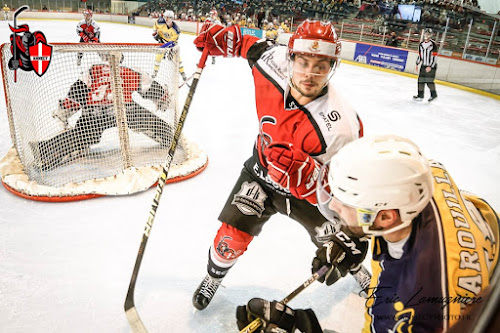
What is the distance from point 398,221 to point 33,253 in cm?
175

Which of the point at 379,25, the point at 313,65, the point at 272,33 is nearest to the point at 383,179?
the point at 313,65

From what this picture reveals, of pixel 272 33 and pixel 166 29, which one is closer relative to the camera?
pixel 166 29

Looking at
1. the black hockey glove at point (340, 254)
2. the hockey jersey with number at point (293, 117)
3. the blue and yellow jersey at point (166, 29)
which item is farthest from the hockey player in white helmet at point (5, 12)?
the black hockey glove at point (340, 254)

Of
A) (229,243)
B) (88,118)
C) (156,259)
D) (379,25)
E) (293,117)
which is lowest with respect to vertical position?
(156,259)

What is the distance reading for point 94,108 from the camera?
8.27ft

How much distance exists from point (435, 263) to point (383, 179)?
0.18m

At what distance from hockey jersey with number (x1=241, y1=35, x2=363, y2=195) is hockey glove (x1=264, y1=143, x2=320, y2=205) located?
143 mm

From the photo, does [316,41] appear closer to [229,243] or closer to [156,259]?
[229,243]

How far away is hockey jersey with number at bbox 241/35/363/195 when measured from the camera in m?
1.20

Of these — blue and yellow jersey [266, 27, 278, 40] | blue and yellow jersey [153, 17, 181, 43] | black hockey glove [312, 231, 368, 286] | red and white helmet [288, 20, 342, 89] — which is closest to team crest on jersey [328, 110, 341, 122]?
red and white helmet [288, 20, 342, 89]

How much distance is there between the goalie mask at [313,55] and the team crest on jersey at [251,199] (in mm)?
431

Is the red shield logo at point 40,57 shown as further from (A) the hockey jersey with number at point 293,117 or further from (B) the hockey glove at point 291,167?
(B) the hockey glove at point 291,167

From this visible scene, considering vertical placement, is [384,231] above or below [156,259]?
above

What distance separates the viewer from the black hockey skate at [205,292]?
4.94 feet
